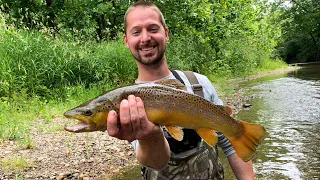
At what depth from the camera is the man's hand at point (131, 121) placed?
1.75 meters

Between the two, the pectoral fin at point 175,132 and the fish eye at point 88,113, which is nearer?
the fish eye at point 88,113

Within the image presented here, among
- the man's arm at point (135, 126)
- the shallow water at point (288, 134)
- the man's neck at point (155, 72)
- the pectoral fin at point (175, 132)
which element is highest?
the man's neck at point (155, 72)

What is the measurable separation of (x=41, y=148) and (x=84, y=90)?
9.87 ft

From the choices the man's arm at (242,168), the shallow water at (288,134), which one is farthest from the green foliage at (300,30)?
the man's arm at (242,168)

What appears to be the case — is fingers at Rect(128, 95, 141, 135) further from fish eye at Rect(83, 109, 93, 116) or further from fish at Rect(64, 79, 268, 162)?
fish eye at Rect(83, 109, 93, 116)

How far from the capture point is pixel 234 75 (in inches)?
789

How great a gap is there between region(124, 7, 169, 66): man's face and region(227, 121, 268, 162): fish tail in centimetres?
85

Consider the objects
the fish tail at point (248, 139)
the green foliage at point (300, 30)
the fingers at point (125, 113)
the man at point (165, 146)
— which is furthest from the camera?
the green foliage at point (300, 30)

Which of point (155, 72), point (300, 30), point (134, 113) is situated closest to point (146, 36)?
point (155, 72)

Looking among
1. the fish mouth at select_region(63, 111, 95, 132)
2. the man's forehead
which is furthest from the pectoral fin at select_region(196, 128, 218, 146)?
the man's forehead

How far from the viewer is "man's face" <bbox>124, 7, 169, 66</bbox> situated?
8.39ft

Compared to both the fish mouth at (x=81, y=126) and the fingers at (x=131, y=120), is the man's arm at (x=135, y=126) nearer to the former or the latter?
the fingers at (x=131, y=120)

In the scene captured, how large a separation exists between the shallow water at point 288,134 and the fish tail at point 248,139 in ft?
8.99

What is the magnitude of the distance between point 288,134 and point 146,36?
5230 millimetres
